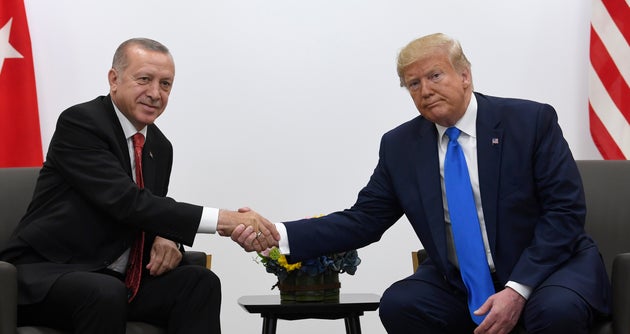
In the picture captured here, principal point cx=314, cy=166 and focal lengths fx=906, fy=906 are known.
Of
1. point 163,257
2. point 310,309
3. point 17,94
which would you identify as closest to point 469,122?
point 310,309

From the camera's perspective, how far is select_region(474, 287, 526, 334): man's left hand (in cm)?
294

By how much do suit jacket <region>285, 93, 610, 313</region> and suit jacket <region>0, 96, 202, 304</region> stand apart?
829 millimetres

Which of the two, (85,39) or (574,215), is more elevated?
(85,39)

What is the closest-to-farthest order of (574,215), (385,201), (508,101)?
(574,215) < (508,101) < (385,201)

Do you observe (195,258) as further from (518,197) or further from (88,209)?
(518,197)

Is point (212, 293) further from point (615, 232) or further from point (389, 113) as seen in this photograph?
point (389, 113)

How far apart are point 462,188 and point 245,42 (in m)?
1.92

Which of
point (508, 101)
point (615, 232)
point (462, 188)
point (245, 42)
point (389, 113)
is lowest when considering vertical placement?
point (615, 232)

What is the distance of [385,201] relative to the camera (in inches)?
140

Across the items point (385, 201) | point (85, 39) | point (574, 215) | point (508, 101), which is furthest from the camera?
point (85, 39)

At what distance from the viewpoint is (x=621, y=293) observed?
2.84 meters

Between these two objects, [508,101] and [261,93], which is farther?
[261,93]

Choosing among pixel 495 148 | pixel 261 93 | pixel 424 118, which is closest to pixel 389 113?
pixel 261 93

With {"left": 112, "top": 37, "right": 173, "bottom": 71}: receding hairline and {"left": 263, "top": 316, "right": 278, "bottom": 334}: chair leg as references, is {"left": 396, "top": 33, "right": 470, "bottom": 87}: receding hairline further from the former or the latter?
{"left": 263, "top": 316, "right": 278, "bottom": 334}: chair leg
